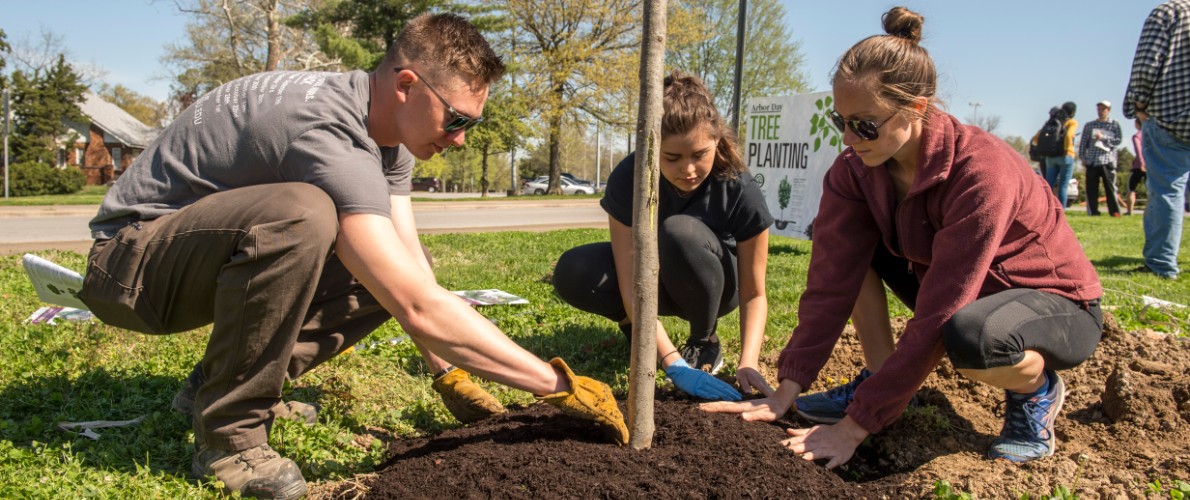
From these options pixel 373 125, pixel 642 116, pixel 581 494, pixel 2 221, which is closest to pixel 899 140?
pixel 642 116

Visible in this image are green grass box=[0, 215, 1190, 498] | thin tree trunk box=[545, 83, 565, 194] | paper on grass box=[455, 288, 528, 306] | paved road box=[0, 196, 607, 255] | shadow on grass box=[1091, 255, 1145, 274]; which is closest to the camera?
green grass box=[0, 215, 1190, 498]

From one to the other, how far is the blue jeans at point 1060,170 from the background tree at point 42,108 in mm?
31861

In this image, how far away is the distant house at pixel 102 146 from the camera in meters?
43.1

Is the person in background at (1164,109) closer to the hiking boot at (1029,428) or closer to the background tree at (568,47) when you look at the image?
the hiking boot at (1029,428)

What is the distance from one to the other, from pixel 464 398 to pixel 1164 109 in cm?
560

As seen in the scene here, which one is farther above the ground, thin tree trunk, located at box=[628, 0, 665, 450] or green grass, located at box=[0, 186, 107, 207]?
thin tree trunk, located at box=[628, 0, 665, 450]

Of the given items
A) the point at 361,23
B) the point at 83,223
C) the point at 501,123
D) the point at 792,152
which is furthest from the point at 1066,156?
the point at 361,23

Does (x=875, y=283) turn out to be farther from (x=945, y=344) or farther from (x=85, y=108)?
(x=85, y=108)

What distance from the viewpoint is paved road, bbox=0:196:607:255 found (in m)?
8.76

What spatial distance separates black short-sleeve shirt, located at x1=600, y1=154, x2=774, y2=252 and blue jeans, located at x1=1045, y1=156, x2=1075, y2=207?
40.9ft

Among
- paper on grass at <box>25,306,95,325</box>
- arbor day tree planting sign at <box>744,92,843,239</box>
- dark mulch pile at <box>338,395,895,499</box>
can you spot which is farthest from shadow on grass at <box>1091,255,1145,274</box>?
paper on grass at <box>25,306,95,325</box>

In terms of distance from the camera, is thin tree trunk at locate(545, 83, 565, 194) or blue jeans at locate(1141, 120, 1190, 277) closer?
blue jeans at locate(1141, 120, 1190, 277)

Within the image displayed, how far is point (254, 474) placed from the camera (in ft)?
6.97

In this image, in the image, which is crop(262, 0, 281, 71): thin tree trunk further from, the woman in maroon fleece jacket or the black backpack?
the woman in maroon fleece jacket
